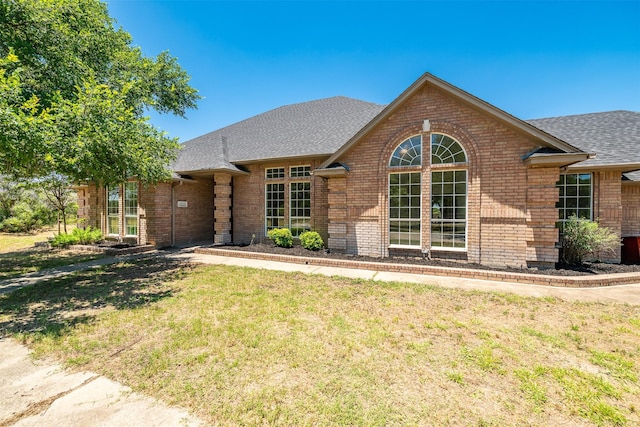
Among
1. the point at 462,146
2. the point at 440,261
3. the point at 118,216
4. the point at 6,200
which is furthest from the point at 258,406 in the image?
the point at 6,200

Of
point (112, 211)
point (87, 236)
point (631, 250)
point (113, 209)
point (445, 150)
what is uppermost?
point (445, 150)

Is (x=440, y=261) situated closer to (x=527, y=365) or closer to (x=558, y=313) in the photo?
(x=558, y=313)

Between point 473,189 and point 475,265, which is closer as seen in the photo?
point 475,265

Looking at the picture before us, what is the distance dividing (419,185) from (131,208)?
14528mm

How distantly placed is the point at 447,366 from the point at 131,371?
168 inches

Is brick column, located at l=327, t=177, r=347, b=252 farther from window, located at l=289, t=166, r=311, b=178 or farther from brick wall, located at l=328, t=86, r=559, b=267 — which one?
window, located at l=289, t=166, r=311, b=178

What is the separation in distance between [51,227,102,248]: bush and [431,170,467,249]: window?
1688 cm

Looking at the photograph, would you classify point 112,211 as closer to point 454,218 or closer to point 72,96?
point 72,96

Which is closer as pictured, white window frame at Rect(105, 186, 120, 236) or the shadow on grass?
the shadow on grass

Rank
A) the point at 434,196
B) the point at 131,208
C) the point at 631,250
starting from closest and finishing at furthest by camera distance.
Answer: the point at 434,196 → the point at 631,250 → the point at 131,208

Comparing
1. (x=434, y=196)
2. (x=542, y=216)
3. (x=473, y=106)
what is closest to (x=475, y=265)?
(x=542, y=216)

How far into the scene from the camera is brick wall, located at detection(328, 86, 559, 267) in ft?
25.8

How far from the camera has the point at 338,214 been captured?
Answer: 34.1 feet

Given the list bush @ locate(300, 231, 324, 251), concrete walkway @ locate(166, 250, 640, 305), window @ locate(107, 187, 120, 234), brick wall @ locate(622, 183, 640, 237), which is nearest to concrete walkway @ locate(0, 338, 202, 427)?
concrete walkway @ locate(166, 250, 640, 305)
